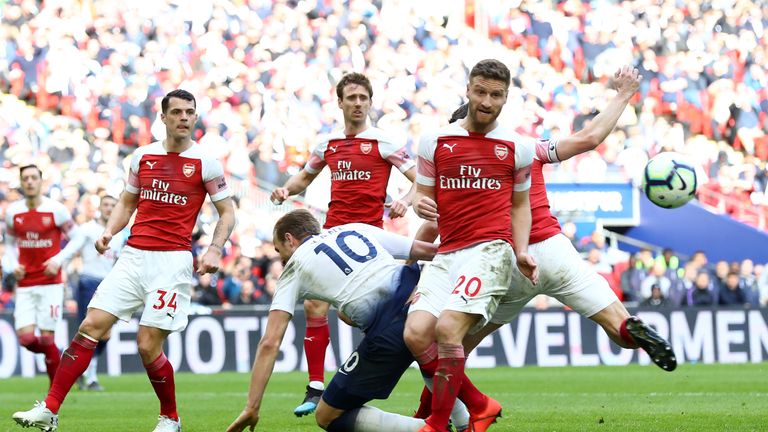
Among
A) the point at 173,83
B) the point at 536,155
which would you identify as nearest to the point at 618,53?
the point at 173,83

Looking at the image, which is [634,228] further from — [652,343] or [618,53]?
[652,343]

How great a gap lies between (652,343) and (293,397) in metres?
5.85

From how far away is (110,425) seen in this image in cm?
1028

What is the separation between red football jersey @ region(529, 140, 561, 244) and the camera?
8430mm

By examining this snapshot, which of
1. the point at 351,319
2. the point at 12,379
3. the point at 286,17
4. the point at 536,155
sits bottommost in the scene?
the point at 12,379

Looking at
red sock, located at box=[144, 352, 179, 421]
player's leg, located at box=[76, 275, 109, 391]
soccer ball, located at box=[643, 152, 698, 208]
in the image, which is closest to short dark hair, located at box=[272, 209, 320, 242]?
red sock, located at box=[144, 352, 179, 421]

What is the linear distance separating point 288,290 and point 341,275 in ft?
1.03

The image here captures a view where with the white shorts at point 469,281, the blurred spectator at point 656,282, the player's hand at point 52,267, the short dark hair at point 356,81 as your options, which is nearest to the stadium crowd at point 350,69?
the blurred spectator at point 656,282

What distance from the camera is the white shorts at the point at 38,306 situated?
1355 centimetres

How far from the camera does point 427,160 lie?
7.78 m

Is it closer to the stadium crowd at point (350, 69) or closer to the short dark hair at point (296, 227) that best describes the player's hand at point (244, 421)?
the short dark hair at point (296, 227)

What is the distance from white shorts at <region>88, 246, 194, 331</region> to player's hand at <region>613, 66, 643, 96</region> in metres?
3.20

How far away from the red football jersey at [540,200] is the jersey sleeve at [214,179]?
7.29 feet

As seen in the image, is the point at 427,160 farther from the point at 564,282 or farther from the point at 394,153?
the point at 394,153
